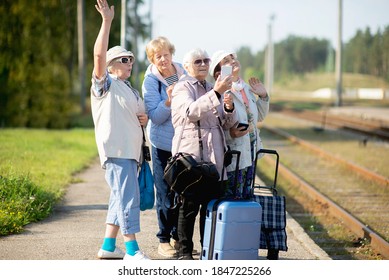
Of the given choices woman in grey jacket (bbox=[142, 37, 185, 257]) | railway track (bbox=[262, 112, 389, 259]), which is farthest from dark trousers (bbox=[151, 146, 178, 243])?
railway track (bbox=[262, 112, 389, 259])

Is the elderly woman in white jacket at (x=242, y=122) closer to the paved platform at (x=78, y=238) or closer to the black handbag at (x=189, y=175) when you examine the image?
the black handbag at (x=189, y=175)

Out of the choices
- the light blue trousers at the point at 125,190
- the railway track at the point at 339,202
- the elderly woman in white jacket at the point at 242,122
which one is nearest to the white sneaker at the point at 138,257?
the light blue trousers at the point at 125,190

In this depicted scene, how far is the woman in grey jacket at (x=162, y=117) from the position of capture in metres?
7.05

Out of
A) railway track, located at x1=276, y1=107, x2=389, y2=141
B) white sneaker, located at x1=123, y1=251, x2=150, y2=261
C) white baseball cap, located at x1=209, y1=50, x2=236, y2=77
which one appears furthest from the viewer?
railway track, located at x1=276, y1=107, x2=389, y2=141

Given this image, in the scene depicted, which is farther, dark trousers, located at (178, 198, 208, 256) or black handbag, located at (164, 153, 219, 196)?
dark trousers, located at (178, 198, 208, 256)

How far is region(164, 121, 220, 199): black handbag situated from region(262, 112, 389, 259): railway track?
240 centimetres

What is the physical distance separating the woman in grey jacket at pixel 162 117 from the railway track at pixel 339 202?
2001mm

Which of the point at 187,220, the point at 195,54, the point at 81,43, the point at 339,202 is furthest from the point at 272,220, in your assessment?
the point at 81,43

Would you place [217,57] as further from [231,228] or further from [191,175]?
[231,228]

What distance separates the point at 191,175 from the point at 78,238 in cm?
185

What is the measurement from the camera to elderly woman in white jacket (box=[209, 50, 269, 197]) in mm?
6699

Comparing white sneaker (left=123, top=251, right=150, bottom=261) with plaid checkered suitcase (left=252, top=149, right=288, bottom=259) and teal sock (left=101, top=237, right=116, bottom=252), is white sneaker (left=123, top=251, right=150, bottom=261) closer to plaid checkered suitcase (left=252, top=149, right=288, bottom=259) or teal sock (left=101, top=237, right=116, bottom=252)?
teal sock (left=101, top=237, right=116, bottom=252)

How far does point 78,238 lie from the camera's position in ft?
25.6
